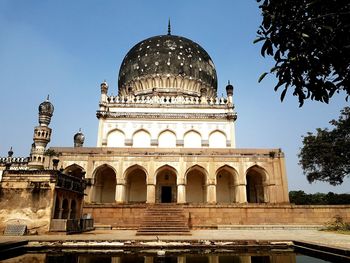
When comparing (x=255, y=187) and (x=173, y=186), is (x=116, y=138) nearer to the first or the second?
(x=173, y=186)

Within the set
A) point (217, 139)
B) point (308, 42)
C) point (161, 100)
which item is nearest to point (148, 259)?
point (308, 42)

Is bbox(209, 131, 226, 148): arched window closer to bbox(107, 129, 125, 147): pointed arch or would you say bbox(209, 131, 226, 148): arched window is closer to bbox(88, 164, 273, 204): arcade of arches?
bbox(88, 164, 273, 204): arcade of arches

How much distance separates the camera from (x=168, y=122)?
20812mm

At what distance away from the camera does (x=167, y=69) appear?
23812 millimetres

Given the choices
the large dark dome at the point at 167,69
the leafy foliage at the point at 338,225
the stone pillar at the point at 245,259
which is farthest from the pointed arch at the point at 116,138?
the stone pillar at the point at 245,259

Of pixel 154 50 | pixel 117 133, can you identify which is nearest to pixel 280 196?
pixel 117 133

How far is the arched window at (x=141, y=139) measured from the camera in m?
20.4

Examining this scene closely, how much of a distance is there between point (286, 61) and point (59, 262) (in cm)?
524

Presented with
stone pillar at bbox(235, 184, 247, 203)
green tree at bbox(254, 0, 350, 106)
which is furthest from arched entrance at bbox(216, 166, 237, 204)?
green tree at bbox(254, 0, 350, 106)

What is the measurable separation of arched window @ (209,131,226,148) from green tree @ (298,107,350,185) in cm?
521

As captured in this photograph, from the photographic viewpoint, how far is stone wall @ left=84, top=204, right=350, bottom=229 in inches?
509

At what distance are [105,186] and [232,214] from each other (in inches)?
320

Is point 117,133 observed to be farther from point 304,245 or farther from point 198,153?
point 304,245

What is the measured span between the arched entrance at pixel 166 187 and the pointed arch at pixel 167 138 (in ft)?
10.3
